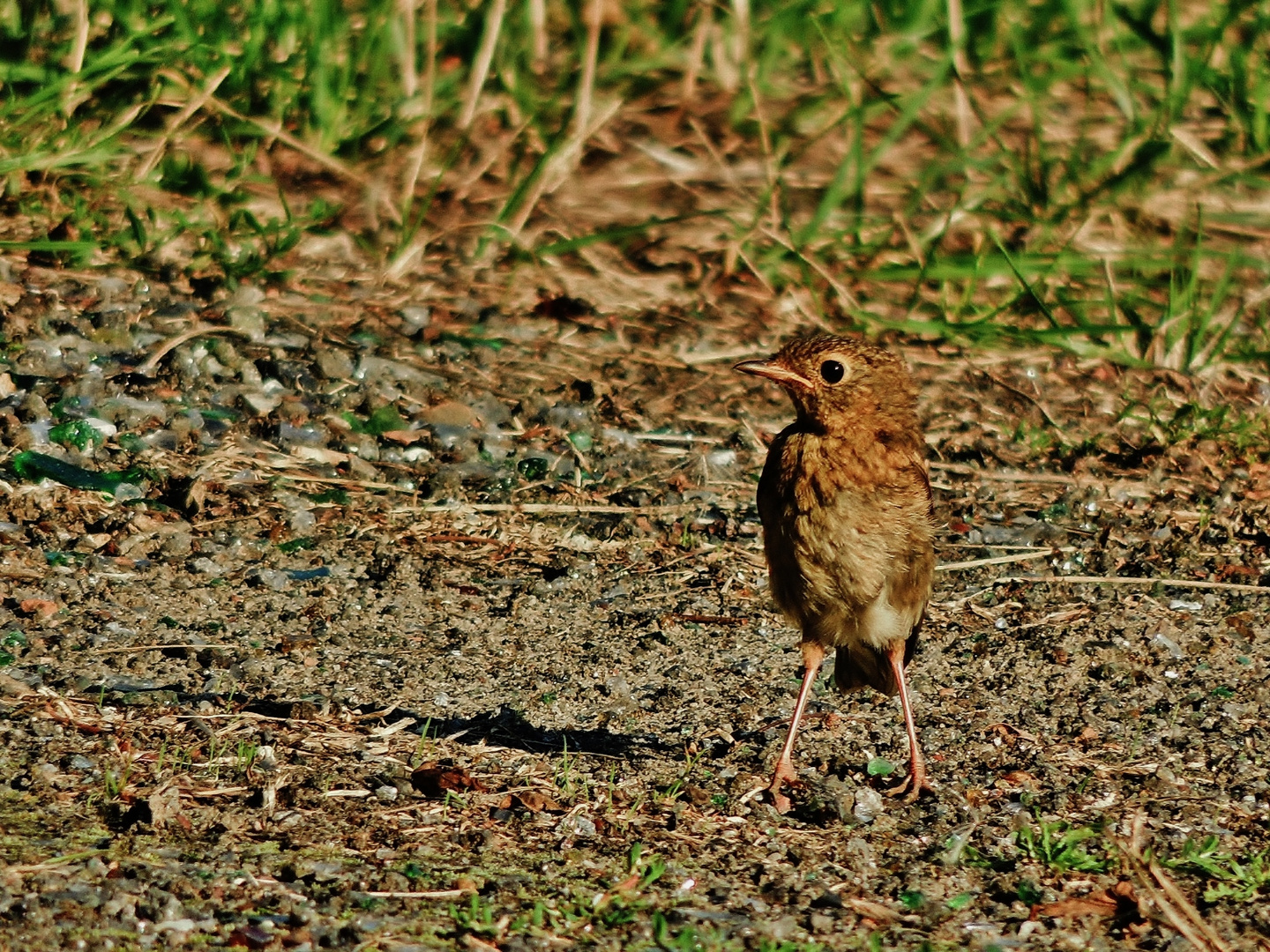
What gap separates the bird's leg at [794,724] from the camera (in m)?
4.79

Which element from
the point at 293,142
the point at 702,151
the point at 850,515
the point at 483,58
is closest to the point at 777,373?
the point at 850,515

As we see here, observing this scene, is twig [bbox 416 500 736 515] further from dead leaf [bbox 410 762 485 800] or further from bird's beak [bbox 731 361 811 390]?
dead leaf [bbox 410 762 485 800]

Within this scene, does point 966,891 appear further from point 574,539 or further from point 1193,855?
point 574,539

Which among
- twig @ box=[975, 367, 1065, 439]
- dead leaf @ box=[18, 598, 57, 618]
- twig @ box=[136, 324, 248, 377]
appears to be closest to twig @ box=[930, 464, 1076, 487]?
twig @ box=[975, 367, 1065, 439]

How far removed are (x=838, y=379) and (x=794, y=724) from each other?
39.8 inches

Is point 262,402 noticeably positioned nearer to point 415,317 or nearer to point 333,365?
point 333,365

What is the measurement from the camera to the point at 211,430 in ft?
22.3

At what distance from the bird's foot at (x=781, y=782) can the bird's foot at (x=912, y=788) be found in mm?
272

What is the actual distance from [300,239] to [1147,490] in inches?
158

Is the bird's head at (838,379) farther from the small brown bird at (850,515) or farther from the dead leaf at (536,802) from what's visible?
the dead leaf at (536,802)

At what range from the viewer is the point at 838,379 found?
17.1ft

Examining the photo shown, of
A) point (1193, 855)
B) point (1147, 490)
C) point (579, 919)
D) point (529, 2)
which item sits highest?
point (529, 2)

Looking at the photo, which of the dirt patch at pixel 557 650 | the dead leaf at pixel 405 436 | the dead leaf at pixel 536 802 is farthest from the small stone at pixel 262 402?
the dead leaf at pixel 536 802

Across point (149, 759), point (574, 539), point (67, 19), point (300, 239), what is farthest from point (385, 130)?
point (149, 759)
